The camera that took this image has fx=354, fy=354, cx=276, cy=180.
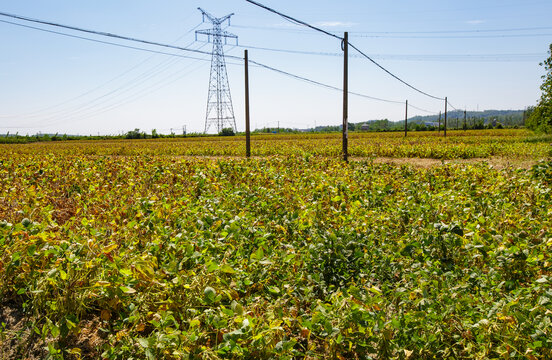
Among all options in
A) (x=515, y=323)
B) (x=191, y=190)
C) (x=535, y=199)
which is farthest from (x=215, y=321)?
(x=535, y=199)

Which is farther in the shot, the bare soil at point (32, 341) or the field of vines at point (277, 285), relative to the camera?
the bare soil at point (32, 341)

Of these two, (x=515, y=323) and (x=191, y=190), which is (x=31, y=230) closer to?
(x=191, y=190)

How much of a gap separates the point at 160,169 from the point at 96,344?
6.94 m

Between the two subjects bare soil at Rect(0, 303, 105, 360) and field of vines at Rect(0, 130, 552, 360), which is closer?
field of vines at Rect(0, 130, 552, 360)

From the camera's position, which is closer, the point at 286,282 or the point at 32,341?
the point at 32,341

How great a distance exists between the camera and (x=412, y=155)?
2075cm

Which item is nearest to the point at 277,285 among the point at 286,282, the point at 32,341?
the point at 286,282

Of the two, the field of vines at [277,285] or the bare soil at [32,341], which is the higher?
the field of vines at [277,285]

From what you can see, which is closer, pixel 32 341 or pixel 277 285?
pixel 32 341

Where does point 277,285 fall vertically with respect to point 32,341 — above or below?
above

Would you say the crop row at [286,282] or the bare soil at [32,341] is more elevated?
the crop row at [286,282]

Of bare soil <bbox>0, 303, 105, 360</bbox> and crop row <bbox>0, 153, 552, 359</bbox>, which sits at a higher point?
crop row <bbox>0, 153, 552, 359</bbox>

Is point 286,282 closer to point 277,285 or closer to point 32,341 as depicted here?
point 277,285

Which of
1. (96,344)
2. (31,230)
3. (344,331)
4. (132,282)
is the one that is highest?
(31,230)
